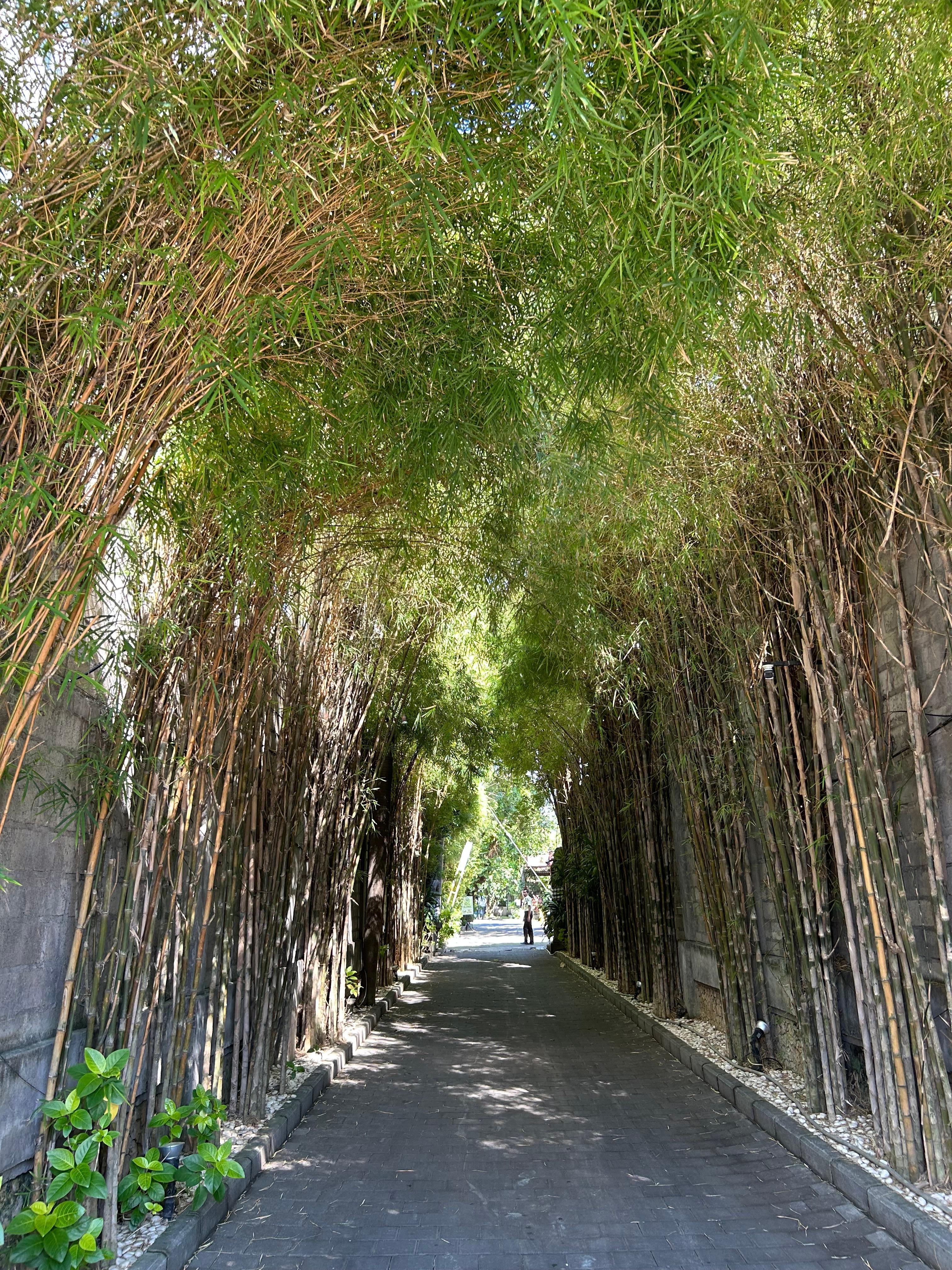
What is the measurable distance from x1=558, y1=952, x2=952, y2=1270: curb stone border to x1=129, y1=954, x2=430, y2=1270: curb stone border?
0.13 m

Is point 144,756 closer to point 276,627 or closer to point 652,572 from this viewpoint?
point 276,627

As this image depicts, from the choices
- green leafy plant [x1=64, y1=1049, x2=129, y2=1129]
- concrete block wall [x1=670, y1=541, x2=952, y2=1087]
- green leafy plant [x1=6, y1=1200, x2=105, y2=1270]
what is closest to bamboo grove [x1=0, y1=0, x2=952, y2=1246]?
concrete block wall [x1=670, y1=541, x2=952, y2=1087]

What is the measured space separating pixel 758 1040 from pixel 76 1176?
3412 mm

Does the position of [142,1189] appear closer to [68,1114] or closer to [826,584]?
[68,1114]

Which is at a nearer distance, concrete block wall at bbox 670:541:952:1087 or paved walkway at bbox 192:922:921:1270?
paved walkway at bbox 192:922:921:1270

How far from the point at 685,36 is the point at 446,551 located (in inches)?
118

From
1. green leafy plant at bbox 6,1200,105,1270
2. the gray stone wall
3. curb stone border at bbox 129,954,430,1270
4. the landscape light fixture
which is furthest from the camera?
the landscape light fixture

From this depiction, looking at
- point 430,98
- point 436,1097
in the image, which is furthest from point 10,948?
point 436,1097

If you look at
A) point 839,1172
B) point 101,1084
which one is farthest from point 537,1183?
point 101,1084

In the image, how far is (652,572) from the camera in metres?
4.61

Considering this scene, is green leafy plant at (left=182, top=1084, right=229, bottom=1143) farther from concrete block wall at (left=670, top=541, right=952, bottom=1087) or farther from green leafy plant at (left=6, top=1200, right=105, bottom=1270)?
concrete block wall at (left=670, top=541, right=952, bottom=1087)

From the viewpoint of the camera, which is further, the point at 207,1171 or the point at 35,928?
the point at 207,1171

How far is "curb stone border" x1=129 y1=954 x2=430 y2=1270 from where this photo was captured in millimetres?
2496

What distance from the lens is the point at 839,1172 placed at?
119 inches
